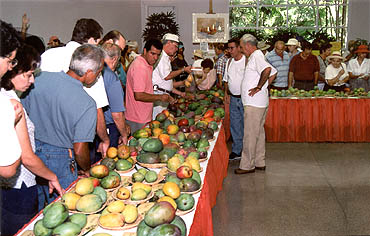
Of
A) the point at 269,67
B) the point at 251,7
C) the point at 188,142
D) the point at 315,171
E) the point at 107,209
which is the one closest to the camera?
the point at 107,209

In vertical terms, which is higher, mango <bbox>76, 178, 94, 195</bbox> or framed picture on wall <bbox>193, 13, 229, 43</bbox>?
framed picture on wall <bbox>193, 13, 229, 43</bbox>

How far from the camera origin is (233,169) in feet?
16.2

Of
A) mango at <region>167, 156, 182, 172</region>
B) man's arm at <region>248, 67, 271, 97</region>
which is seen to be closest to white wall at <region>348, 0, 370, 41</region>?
man's arm at <region>248, 67, 271, 97</region>

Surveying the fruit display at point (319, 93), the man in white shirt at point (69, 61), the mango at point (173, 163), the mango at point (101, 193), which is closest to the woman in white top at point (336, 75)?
the fruit display at point (319, 93)

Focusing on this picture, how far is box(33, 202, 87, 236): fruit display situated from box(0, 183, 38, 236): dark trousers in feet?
1.57

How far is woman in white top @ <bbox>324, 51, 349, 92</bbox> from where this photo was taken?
6410 mm

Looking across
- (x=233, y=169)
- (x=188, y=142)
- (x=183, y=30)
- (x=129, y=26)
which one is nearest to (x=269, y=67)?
(x=233, y=169)

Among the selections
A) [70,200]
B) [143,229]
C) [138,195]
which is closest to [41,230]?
[70,200]

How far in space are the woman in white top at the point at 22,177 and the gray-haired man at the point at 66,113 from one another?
0.45 ft

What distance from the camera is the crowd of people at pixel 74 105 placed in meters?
1.84

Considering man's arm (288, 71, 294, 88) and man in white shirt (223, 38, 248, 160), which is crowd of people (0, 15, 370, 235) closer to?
man in white shirt (223, 38, 248, 160)

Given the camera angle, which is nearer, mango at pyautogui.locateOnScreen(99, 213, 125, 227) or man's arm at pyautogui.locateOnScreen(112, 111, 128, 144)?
mango at pyautogui.locateOnScreen(99, 213, 125, 227)

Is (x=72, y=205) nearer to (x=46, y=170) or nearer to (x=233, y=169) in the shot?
(x=46, y=170)

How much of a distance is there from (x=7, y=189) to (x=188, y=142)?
126 centimetres
